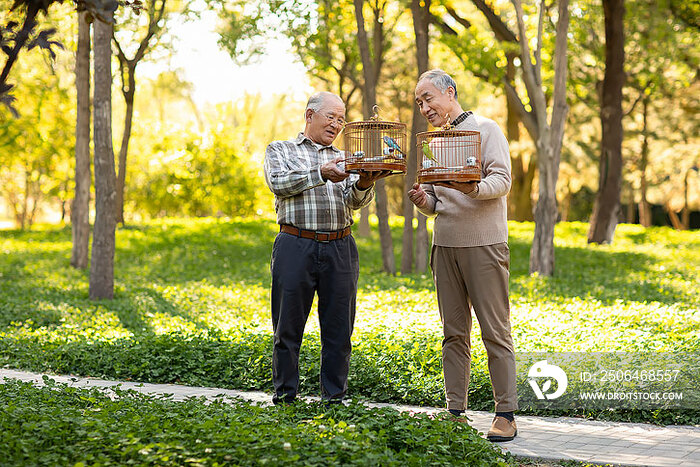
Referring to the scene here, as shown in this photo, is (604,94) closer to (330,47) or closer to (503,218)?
(330,47)

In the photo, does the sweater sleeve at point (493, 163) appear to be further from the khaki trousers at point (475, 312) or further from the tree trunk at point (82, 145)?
the tree trunk at point (82, 145)

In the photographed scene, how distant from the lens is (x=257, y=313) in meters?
10.7

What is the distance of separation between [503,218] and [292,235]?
138 centimetres

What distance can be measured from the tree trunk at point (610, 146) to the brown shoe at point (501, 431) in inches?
611

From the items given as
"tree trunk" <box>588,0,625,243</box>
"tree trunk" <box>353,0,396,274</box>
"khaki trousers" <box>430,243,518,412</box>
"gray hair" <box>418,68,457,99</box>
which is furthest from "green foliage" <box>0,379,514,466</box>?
"tree trunk" <box>588,0,625,243</box>

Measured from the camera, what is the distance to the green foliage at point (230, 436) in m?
3.83

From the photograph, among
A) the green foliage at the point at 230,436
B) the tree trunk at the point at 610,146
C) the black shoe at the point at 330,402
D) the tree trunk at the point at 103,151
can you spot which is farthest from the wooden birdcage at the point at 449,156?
the tree trunk at the point at 610,146

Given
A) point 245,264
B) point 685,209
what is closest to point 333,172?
point 245,264

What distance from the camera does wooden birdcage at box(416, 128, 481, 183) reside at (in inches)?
176

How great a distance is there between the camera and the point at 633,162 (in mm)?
33969

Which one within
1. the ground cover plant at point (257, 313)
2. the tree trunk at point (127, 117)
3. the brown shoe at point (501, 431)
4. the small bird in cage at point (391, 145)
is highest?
the tree trunk at point (127, 117)

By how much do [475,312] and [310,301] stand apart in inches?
42.6

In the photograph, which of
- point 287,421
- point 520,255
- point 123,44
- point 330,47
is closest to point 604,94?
point 520,255

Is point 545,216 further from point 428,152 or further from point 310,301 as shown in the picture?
point 428,152
